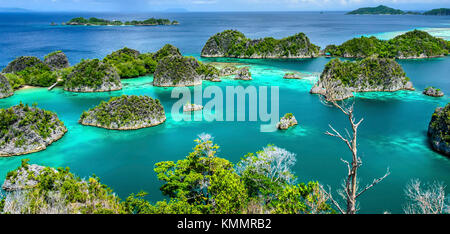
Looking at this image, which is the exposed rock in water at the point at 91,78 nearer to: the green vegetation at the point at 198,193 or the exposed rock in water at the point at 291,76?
the green vegetation at the point at 198,193

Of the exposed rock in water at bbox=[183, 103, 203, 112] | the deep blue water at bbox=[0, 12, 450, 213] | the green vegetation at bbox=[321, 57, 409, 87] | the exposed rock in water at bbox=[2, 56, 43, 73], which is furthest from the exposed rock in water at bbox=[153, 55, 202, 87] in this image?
the exposed rock in water at bbox=[2, 56, 43, 73]

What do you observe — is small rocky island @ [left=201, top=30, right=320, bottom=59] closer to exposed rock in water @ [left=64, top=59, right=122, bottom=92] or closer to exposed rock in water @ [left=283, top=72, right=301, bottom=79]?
exposed rock in water @ [left=283, top=72, right=301, bottom=79]

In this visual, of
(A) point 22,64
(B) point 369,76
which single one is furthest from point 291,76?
(A) point 22,64

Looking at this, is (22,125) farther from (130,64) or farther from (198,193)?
(130,64)

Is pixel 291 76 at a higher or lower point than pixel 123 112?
higher
